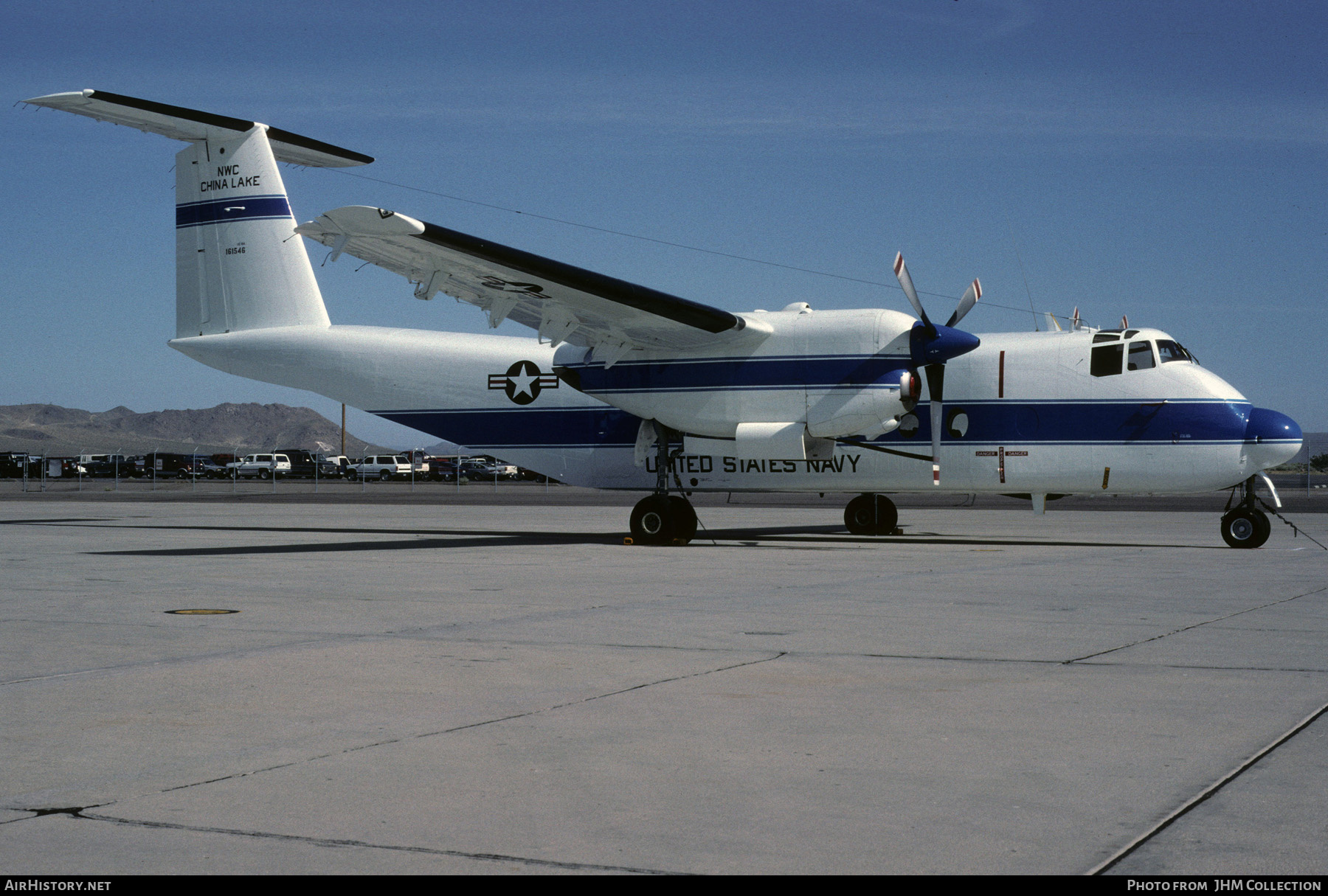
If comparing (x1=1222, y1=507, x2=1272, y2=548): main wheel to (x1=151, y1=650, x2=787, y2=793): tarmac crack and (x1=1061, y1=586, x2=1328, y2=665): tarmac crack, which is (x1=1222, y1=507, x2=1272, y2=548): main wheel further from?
(x1=151, y1=650, x2=787, y2=793): tarmac crack

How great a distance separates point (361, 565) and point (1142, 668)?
1082 centimetres

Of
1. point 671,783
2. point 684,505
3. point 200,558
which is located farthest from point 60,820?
point 684,505

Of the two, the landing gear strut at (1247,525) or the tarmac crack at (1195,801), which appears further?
the landing gear strut at (1247,525)

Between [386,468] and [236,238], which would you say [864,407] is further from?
[386,468]

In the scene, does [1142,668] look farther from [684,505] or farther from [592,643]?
[684,505]

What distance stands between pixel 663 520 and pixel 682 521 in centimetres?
34

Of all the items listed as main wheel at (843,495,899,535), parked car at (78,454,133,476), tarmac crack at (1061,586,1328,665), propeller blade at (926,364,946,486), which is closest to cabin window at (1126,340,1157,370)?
propeller blade at (926,364,946,486)

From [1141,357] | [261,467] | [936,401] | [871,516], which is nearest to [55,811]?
[936,401]

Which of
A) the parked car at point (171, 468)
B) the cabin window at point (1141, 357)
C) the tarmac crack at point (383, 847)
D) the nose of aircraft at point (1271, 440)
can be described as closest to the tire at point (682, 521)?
the cabin window at point (1141, 357)

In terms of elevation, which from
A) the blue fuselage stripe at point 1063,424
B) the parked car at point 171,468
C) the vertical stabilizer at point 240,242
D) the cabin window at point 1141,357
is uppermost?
the vertical stabilizer at point 240,242

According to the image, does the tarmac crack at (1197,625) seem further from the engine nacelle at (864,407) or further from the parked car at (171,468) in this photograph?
the parked car at (171,468)

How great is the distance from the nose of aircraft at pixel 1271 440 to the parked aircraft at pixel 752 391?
28mm

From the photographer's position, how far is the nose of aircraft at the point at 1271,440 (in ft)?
60.0

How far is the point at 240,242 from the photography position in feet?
77.0
